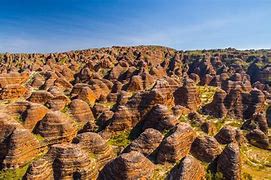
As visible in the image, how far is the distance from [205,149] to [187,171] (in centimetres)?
1211

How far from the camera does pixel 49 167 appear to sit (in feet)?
161

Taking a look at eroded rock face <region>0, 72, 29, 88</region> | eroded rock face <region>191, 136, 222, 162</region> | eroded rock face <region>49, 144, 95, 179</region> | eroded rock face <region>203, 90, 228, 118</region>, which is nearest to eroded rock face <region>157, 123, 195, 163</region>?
eroded rock face <region>191, 136, 222, 162</region>

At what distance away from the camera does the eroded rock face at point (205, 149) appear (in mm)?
52531

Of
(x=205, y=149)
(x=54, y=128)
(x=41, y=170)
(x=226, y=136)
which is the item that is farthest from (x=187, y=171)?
(x=54, y=128)

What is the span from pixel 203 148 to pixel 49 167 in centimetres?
2569

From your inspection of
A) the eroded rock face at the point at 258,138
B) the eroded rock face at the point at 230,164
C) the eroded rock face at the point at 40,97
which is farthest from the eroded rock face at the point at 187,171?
the eroded rock face at the point at 40,97

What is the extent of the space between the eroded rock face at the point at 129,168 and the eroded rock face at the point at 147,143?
661 cm

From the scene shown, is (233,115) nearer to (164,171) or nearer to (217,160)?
(217,160)

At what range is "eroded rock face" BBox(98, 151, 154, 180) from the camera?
44.0 meters

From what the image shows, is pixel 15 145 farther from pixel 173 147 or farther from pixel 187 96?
pixel 187 96

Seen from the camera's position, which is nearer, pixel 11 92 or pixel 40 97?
pixel 40 97

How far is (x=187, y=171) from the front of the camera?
4219cm

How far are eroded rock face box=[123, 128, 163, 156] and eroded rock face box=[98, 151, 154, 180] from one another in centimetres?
661

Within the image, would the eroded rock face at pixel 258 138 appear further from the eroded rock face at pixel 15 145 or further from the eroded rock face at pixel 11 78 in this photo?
the eroded rock face at pixel 11 78
